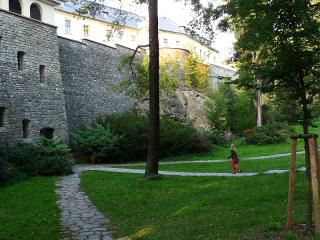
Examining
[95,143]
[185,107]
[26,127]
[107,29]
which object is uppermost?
[107,29]

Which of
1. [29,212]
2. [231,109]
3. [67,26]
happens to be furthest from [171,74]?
[29,212]

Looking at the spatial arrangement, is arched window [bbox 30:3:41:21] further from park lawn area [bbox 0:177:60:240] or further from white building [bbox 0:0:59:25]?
park lawn area [bbox 0:177:60:240]

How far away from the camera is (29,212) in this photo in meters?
11.2

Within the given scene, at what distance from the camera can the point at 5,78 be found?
2250cm

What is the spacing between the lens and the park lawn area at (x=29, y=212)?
352 inches

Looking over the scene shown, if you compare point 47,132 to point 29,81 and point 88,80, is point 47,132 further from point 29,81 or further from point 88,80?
point 88,80

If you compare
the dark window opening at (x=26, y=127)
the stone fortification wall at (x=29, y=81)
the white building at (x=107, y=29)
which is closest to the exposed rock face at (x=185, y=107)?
the stone fortification wall at (x=29, y=81)

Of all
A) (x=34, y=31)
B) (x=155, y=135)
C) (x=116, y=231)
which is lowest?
(x=116, y=231)

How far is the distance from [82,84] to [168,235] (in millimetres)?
23681

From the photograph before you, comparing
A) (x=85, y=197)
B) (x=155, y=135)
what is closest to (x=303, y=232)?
(x=85, y=197)

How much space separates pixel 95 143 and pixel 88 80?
7386 millimetres

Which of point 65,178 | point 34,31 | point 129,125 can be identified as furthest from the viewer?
point 129,125

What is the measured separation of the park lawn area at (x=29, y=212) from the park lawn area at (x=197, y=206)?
45.6 inches

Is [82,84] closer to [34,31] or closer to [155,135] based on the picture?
[34,31]
